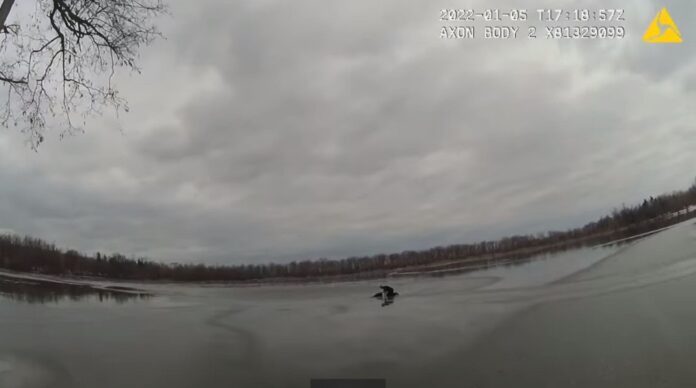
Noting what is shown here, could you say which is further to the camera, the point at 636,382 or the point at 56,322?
the point at 56,322

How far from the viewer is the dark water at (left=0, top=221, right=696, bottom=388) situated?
4383 mm

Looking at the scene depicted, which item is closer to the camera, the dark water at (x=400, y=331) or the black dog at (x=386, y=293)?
the dark water at (x=400, y=331)

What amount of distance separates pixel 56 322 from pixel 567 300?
24.9ft

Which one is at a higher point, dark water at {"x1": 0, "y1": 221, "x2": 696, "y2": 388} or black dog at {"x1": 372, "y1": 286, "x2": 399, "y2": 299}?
black dog at {"x1": 372, "y1": 286, "x2": 399, "y2": 299}

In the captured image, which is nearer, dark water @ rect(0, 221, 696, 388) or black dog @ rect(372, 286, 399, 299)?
dark water @ rect(0, 221, 696, 388)

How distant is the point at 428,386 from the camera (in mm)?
4188

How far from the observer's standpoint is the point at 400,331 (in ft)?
15.9

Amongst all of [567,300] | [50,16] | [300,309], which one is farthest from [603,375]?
[50,16]

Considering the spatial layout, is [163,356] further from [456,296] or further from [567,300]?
[567,300]

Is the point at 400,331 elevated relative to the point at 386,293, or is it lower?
lower

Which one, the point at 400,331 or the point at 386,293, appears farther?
the point at 386,293

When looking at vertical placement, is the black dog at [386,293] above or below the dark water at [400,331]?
above

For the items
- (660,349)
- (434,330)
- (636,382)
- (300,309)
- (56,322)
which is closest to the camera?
(636,382)

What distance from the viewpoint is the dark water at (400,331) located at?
438 cm
